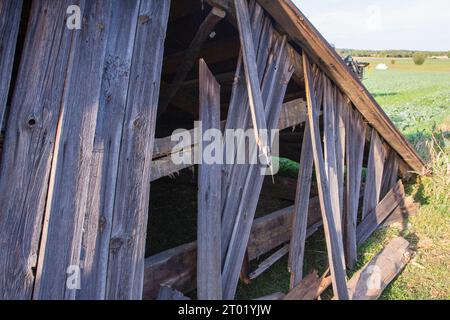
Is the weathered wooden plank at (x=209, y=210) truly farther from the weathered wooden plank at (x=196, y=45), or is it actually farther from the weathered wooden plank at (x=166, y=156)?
the weathered wooden plank at (x=196, y=45)

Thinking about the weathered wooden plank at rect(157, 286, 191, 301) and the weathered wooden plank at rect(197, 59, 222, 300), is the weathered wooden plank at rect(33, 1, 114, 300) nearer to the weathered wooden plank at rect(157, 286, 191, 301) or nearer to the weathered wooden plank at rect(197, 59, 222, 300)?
the weathered wooden plank at rect(157, 286, 191, 301)

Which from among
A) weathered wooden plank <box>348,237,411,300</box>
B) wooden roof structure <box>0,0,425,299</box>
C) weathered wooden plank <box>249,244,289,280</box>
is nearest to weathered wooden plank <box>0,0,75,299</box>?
wooden roof structure <box>0,0,425,299</box>

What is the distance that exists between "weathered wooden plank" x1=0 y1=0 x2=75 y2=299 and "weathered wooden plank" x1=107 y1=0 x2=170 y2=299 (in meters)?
0.41

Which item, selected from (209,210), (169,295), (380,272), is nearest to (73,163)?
(209,210)

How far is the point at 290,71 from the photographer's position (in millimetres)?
3641

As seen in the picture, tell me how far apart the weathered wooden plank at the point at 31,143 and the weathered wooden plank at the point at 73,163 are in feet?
0.13

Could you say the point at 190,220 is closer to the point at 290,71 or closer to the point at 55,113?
the point at 290,71

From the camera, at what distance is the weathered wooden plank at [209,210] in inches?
112

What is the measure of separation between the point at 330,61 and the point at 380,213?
261cm

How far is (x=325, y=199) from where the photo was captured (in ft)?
12.2

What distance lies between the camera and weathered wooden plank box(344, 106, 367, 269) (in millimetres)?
4602
